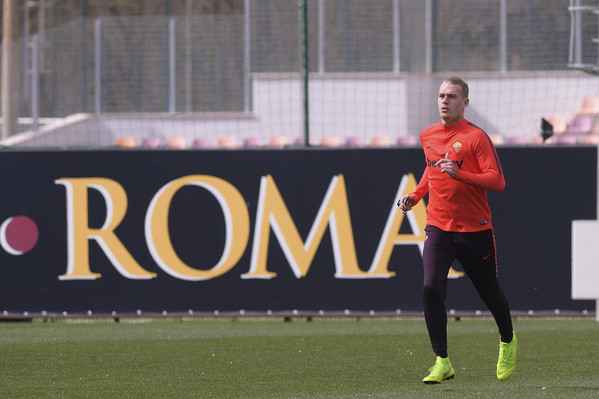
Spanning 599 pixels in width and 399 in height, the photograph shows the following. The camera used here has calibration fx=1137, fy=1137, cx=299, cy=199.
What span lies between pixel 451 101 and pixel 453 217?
0.69 metres

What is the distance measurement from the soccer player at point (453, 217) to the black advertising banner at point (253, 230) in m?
4.16

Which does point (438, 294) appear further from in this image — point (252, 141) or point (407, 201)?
point (252, 141)

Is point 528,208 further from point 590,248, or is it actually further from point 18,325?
point 18,325

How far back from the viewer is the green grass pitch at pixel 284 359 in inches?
270

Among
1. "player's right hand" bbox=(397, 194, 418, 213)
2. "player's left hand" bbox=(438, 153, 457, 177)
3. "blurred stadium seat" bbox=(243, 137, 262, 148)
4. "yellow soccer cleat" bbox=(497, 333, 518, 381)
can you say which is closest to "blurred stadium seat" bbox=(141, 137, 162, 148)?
"blurred stadium seat" bbox=(243, 137, 262, 148)

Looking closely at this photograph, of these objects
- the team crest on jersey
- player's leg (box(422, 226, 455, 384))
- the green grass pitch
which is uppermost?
the team crest on jersey

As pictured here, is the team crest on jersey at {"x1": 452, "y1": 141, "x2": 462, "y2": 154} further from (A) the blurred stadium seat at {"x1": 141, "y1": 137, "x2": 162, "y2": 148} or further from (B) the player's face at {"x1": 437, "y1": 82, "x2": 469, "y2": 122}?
(A) the blurred stadium seat at {"x1": 141, "y1": 137, "x2": 162, "y2": 148}

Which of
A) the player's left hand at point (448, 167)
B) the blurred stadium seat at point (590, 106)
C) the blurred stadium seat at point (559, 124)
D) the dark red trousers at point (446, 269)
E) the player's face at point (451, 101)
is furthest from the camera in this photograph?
the blurred stadium seat at point (559, 124)

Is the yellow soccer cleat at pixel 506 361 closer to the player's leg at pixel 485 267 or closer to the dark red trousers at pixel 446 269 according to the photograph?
the player's leg at pixel 485 267

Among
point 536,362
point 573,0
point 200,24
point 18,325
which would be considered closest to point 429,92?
point 200,24

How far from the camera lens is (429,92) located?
67.8 feet

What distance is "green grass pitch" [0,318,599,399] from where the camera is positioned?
22.5 feet

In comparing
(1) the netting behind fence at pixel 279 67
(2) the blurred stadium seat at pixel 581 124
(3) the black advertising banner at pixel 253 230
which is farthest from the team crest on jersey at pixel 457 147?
(2) the blurred stadium seat at pixel 581 124

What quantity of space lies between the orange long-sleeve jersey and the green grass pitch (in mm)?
1025
